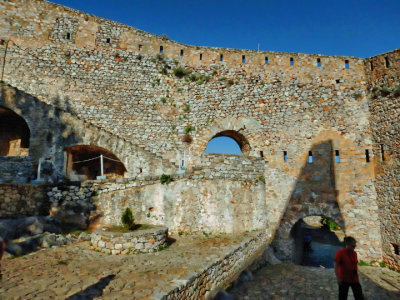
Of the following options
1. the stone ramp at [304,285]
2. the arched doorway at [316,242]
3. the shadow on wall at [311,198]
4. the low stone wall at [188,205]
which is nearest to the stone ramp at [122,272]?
the stone ramp at [304,285]

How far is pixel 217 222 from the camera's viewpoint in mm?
9555

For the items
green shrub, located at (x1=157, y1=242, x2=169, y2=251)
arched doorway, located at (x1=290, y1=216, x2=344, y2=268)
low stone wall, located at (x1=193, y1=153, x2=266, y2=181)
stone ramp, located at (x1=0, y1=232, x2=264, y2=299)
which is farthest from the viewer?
arched doorway, located at (x1=290, y1=216, x2=344, y2=268)

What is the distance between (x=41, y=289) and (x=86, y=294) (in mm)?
818

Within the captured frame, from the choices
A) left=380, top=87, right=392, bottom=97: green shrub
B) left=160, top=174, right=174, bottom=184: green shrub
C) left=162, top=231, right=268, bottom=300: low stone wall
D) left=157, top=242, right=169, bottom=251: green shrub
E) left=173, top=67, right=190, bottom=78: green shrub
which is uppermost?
left=173, top=67, right=190, bottom=78: green shrub

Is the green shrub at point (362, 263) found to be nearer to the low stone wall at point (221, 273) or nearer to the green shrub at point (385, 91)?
the low stone wall at point (221, 273)

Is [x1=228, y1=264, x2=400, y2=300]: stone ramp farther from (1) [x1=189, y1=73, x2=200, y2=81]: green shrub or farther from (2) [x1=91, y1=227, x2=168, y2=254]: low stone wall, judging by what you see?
(1) [x1=189, y1=73, x2=200, y2=81]: green shrub

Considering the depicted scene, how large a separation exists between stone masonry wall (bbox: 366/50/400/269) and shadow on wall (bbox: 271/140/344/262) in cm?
176

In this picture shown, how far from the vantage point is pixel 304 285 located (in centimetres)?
812

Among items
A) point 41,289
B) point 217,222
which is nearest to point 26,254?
point 41,289

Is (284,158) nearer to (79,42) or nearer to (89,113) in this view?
(89,113)

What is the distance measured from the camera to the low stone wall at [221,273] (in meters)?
5.01

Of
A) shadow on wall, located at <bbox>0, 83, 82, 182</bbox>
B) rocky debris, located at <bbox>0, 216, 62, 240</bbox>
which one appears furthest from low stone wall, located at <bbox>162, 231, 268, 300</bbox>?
shadow on wall, located at <bbox>0, 83, 82, 182</bbox>

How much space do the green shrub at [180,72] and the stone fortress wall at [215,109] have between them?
159mm

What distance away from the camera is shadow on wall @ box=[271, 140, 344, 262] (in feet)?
38.8
